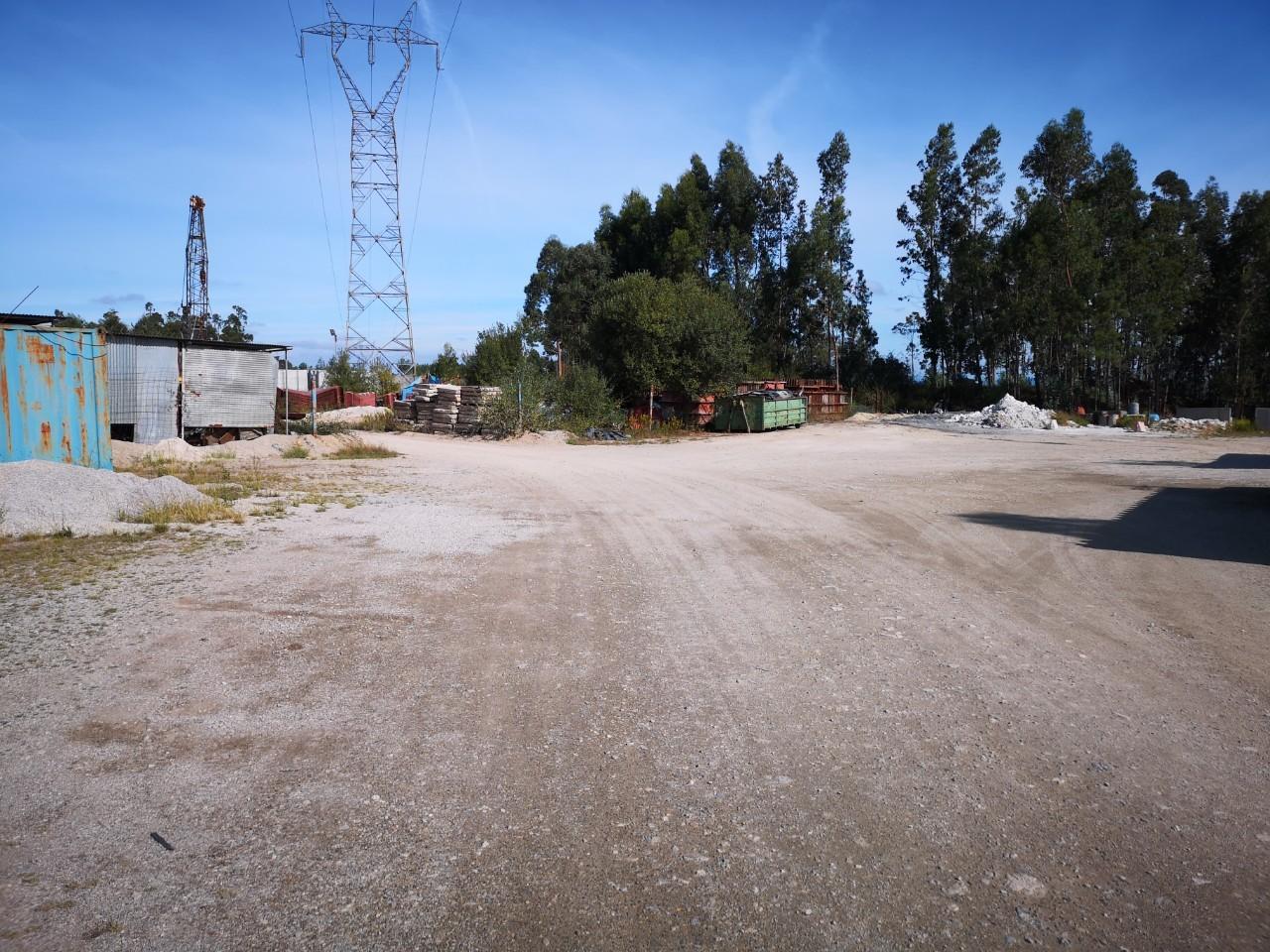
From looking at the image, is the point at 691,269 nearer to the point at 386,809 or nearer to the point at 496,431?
the point at 496,431

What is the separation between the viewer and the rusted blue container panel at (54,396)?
1144 cm

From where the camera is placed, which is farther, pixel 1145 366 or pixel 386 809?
pixel 1145 366

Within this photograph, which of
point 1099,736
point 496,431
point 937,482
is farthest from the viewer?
point 496,431

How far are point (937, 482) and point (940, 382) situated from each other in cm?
3616

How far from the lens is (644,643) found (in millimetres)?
5449

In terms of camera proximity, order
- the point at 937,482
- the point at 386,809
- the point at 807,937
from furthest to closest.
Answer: the point at 937,482
the point at 386,809
the point at 807,937

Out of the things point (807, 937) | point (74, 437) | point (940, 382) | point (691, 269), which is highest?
point (691, 269)

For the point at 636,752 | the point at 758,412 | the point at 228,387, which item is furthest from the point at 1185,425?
the point at 636,752

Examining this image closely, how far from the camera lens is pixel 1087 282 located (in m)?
40.2

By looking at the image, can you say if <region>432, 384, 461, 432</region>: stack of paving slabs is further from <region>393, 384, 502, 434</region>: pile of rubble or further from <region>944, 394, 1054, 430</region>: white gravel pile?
<region>944, 394, 1054, 430</region>: white gravel pile

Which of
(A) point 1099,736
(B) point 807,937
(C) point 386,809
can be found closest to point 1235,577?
(A) point 1099,736

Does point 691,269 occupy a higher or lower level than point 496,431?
higher

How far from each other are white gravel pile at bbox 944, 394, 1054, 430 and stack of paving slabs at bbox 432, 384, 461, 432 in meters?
22.8

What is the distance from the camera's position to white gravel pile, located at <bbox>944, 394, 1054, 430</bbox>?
3450 cm
